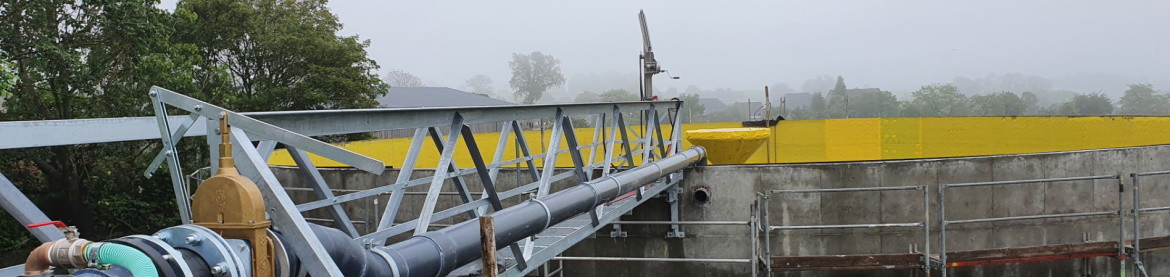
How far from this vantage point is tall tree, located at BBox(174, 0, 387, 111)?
94.9ft

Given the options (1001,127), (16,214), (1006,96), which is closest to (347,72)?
(1001,127)

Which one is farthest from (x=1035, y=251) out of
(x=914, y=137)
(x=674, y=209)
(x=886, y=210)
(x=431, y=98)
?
(x=431, y=98)

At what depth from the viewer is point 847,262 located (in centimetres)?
1028

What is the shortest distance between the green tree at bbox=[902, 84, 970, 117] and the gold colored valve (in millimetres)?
89358

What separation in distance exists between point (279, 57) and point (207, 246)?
100ft

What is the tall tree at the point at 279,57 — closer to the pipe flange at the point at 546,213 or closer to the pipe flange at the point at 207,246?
the pipe flange at the point at 546,213

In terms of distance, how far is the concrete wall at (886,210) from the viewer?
10914mm

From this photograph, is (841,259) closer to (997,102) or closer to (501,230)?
(501,230)

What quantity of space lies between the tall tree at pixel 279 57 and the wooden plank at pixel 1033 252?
23715 millimetres

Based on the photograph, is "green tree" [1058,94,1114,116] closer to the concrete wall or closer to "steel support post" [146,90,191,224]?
the concrete wall

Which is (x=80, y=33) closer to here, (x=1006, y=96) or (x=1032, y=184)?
(x=1032, y=184)

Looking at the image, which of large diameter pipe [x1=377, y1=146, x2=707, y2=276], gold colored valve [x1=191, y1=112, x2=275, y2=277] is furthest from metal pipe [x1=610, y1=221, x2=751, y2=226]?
gold colored valve [x1=191, y1=112, x2=275, y2=277]

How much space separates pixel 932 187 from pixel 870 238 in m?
0.99

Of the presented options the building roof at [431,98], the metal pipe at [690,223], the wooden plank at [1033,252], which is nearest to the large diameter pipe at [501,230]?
the metal pipe at [690,223]
